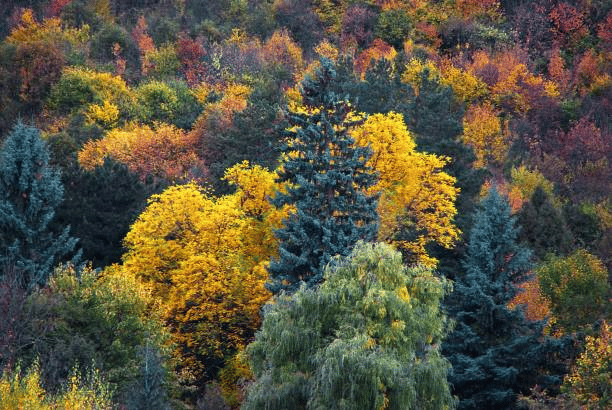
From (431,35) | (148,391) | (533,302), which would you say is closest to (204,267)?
(148,391)

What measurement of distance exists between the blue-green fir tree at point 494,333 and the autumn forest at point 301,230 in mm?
108

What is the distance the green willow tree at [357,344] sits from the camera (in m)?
20.9

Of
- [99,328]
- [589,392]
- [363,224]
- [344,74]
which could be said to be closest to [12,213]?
[99,328]

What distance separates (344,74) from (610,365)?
40.7m

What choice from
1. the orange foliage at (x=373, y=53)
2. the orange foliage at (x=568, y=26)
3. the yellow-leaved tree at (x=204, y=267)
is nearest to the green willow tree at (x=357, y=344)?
the yellow-leaved tree at (x=204, y=267)

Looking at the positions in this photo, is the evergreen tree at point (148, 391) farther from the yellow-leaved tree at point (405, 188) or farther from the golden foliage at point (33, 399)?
the yellow-leaved tree at point (405, 188)

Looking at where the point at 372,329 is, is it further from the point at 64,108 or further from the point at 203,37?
the point at 203,37

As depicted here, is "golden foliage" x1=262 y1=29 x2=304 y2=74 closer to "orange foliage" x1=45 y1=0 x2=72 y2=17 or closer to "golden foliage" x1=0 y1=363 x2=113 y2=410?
"orange foliage" x1=45 y1=0 x2=72 y2=17

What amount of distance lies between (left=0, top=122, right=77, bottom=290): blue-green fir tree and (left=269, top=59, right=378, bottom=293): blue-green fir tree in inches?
456

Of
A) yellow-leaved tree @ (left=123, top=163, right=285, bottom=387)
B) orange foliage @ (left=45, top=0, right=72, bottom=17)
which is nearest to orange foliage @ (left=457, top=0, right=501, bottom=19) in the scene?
orange foliage @ (left=45, top=0, right=72, bottom=17)

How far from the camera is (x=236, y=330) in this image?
3488 cm

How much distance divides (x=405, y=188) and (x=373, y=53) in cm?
4532

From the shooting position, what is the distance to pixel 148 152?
57.9 m

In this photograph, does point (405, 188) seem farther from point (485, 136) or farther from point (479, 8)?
point (479, 8)
